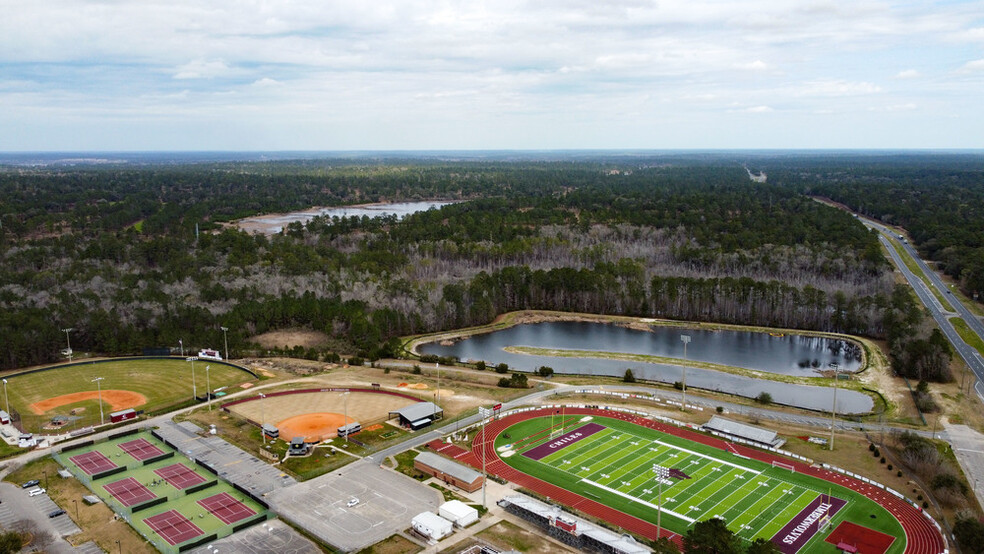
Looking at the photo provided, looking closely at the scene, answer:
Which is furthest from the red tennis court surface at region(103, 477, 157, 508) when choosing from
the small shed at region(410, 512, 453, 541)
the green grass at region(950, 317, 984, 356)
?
the green grass at region(950, 317, 984, 356)

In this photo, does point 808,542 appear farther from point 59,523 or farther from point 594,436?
point 59,523

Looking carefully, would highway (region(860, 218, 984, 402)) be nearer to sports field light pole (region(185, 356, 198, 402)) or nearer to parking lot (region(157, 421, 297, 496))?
parking lot (region(157, 421, 297, 496))

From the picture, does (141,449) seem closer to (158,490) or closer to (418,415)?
(158,490)

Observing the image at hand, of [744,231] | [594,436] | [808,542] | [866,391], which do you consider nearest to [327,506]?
[594,436]

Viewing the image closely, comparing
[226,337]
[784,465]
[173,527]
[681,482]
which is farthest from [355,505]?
[226,337]

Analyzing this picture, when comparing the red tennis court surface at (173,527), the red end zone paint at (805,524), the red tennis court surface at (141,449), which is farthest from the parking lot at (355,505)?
the red end zone paint at (805,524)

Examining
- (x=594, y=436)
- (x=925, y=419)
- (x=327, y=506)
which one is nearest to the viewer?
(x=327, y=506)
